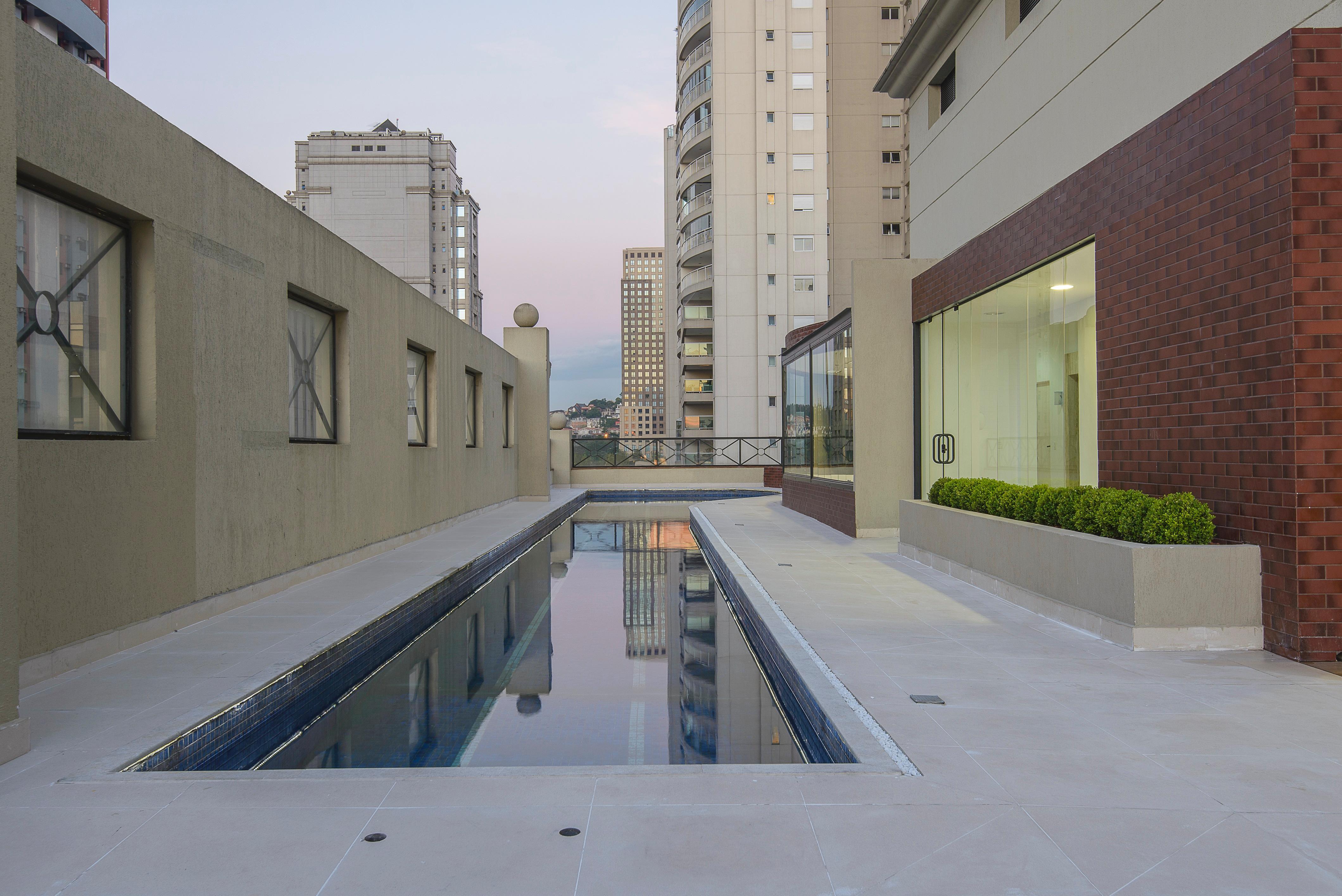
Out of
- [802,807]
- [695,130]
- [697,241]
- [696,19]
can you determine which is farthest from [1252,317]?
[696,19]

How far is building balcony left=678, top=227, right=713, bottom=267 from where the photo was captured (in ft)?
131

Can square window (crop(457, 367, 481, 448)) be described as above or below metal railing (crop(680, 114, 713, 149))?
below

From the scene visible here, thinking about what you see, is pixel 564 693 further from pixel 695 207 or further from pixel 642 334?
pixel 642 334

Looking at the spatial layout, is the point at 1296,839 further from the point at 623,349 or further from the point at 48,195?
the point at 623,349

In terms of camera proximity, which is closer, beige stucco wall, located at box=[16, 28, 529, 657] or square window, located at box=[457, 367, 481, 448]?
beige stucco wall, located at box=[16, 28, 529, 657]

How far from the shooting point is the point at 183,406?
5.64 m

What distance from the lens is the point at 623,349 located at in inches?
6535

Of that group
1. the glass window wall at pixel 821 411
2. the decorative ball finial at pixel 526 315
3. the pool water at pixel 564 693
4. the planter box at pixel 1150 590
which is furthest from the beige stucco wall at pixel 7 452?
the decorative ball finial at pixel 526 315

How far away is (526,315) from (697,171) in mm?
23487

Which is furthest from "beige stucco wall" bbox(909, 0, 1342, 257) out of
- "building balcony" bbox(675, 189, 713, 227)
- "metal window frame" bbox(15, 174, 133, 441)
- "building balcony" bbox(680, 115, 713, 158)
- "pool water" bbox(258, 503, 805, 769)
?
"building balcony" bbox(680, 115, 713, 158)

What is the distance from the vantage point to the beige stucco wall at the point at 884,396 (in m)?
10.8

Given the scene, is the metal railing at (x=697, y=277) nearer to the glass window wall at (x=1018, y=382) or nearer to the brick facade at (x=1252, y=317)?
the glass window wall at (x=1018, y=382)

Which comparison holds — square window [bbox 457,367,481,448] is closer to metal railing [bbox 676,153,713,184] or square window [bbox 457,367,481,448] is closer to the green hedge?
the green hedge

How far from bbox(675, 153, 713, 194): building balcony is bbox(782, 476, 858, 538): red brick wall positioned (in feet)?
87.0
